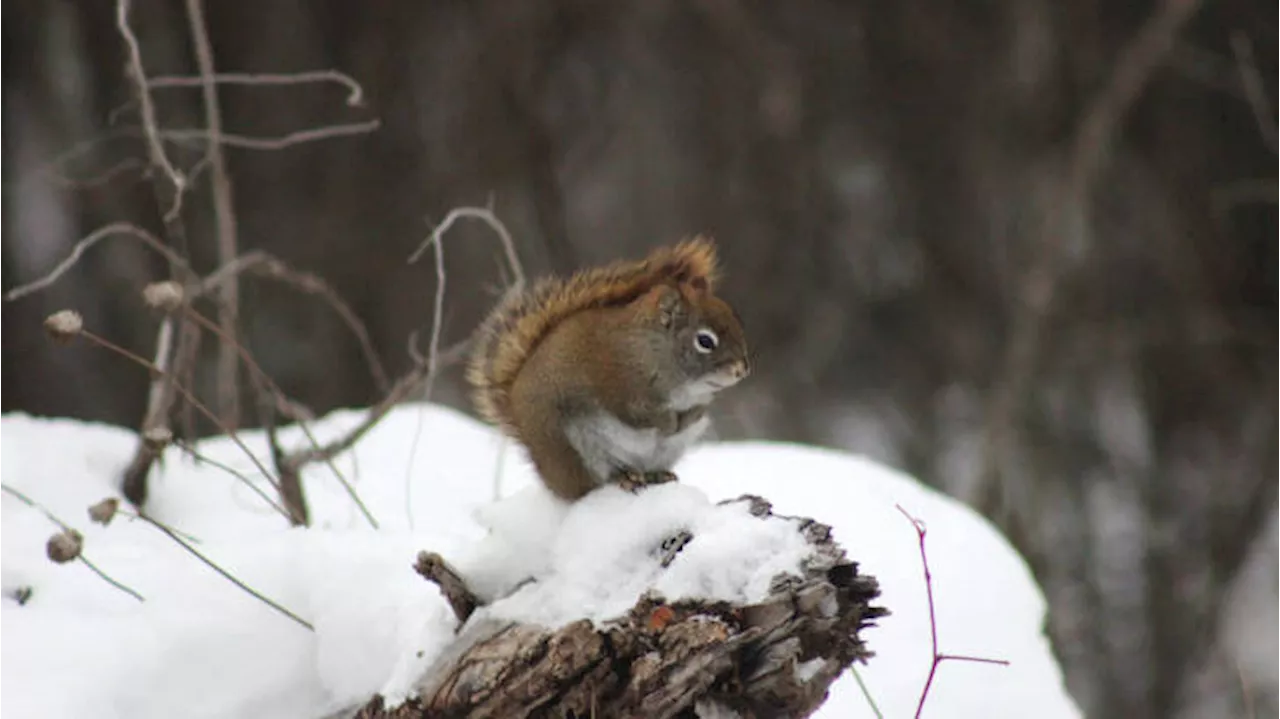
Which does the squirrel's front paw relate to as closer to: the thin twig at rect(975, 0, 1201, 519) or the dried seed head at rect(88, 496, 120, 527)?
the dried seed head at rect(88, 496, 120, 527)

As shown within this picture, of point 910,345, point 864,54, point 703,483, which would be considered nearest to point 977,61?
point 864,54

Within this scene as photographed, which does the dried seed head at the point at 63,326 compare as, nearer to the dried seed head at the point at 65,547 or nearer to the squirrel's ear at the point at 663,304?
the dried seed head at the point at 65,547

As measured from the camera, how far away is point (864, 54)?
757cm

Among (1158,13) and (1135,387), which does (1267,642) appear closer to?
(1135,387)

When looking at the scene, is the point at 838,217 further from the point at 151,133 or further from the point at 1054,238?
the point at 151,133

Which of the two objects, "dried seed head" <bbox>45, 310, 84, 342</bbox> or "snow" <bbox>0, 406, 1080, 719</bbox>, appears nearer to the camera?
"snow" <bbox>0, 406, 1080, 719</bbox>

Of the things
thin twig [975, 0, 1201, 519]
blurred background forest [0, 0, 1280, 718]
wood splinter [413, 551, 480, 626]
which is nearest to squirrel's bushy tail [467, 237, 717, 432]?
wood splinter [413, 551, 480, 626]

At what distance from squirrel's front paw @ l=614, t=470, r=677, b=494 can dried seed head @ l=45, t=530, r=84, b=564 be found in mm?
818

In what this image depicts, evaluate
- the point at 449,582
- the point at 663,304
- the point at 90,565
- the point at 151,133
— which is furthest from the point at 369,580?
the point at 151,133

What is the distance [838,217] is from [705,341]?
5108 millimetres

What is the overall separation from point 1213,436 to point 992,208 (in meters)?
1.36

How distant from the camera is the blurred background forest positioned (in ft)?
23.0

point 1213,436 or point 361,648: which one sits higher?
point 361,648

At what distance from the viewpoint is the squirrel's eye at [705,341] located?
262cm
